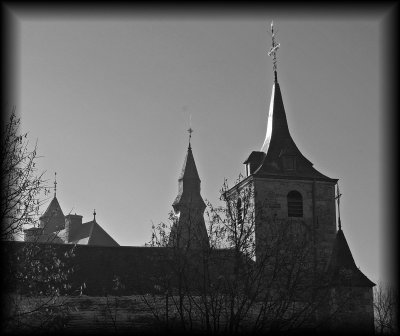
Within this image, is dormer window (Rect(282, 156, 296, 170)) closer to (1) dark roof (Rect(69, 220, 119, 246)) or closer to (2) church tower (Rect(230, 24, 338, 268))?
(2) church tower (Rect(230, 24, 338, 268))

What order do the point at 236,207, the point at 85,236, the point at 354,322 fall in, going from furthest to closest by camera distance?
the point at 85,236 → the point at 354,322 → the point at 236,207

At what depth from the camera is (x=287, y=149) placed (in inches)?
1497

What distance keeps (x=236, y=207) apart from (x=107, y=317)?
7223mm

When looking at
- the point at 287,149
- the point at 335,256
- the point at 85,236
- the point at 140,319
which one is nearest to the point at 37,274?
the point at 140,319

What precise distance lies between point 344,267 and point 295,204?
4.85 m

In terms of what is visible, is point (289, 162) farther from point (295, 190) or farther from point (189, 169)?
point (189, 169)

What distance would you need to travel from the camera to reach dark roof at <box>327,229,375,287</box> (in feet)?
100

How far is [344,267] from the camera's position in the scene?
3303 centimetres

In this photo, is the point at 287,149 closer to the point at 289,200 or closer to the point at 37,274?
the point at 289,200

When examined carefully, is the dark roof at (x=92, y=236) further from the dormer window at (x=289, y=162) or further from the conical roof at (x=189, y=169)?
the dormer window at (x=289, y=162)

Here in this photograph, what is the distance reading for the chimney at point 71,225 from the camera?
5344cm

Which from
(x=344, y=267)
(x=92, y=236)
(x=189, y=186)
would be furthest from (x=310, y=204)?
(x=92, y=236)

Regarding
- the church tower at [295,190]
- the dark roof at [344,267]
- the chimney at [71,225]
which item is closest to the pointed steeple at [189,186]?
the church tower at [295,190]

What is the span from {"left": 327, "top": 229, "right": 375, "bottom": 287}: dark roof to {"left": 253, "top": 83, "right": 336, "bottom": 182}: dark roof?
3924 millimetres
